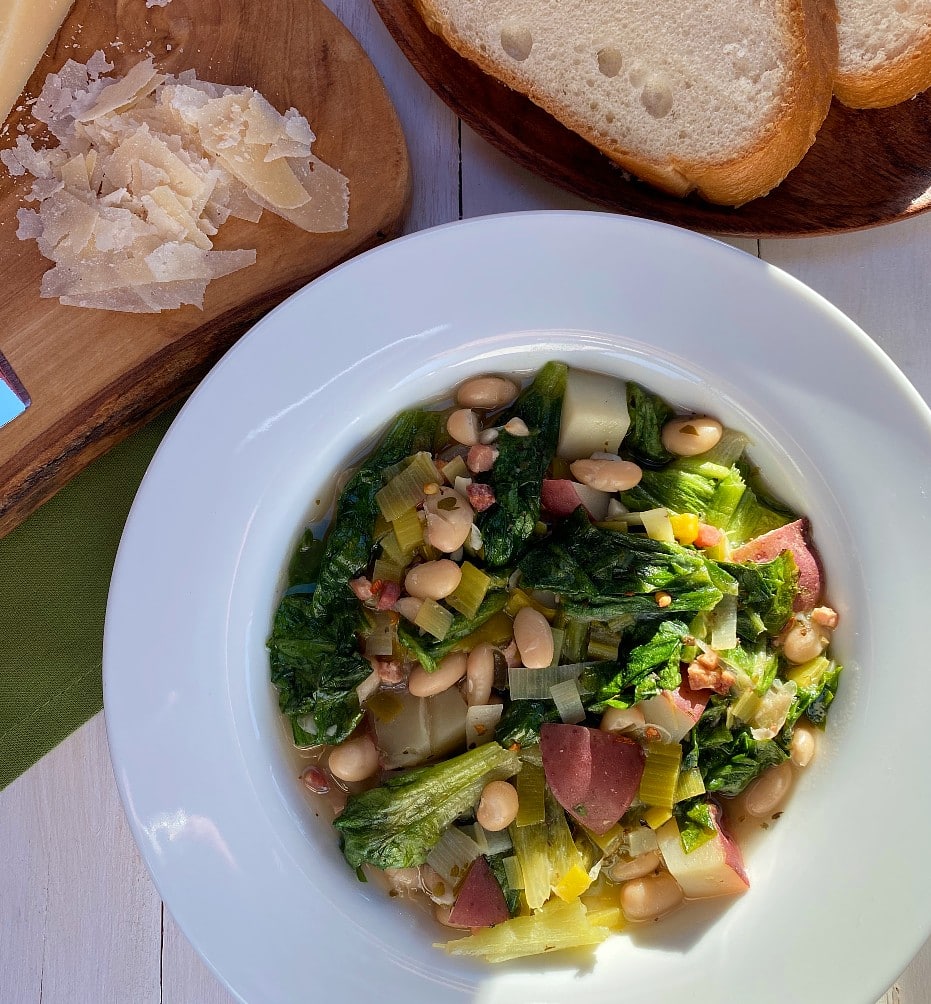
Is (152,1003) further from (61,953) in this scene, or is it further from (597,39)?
(597,39)

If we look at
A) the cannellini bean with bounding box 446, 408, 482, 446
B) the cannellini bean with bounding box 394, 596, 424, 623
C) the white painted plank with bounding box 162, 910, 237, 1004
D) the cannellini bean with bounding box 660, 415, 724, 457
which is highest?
the cannellini bean with bounding box 446, 408, 482, 446

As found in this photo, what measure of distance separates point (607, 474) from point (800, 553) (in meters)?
0.49

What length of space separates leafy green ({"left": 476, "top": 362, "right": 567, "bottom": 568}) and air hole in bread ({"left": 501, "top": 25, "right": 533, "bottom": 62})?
2.64 feet

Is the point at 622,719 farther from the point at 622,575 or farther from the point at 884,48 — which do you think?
the point at 884,48

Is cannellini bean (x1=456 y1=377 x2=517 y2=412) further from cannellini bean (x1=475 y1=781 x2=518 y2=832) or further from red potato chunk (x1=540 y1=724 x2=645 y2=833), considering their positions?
cannellini bean (x1=475 y1=781 x2=518 y2=832)

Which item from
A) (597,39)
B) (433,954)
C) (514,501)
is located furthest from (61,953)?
(597,39)

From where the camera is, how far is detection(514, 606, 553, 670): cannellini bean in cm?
206

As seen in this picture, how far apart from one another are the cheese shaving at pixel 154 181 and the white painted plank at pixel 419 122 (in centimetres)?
32

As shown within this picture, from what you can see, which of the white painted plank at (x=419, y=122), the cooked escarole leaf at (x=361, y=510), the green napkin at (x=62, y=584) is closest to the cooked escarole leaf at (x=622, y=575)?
the cooked escarole leaf at (x=361, y=510)

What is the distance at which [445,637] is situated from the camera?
2.13m

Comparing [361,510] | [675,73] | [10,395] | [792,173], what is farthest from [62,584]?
[792,173]

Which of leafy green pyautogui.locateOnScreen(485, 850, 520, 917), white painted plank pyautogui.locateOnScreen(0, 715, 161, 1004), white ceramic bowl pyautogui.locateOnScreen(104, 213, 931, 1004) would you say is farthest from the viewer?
white painted plank pyautogui.locateOnScreen(0, 715, 161, 1004)

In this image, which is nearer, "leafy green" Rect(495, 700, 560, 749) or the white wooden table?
"leafy green" Rect(495, 700, 560, 749)

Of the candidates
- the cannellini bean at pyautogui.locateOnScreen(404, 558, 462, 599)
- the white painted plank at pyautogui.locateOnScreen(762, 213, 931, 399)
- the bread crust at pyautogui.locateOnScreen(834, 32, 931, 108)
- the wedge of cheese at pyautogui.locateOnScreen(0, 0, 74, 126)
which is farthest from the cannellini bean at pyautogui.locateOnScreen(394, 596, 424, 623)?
the bread crust at pyautogui.locateOnScreen(834, 32, 931, 108)
